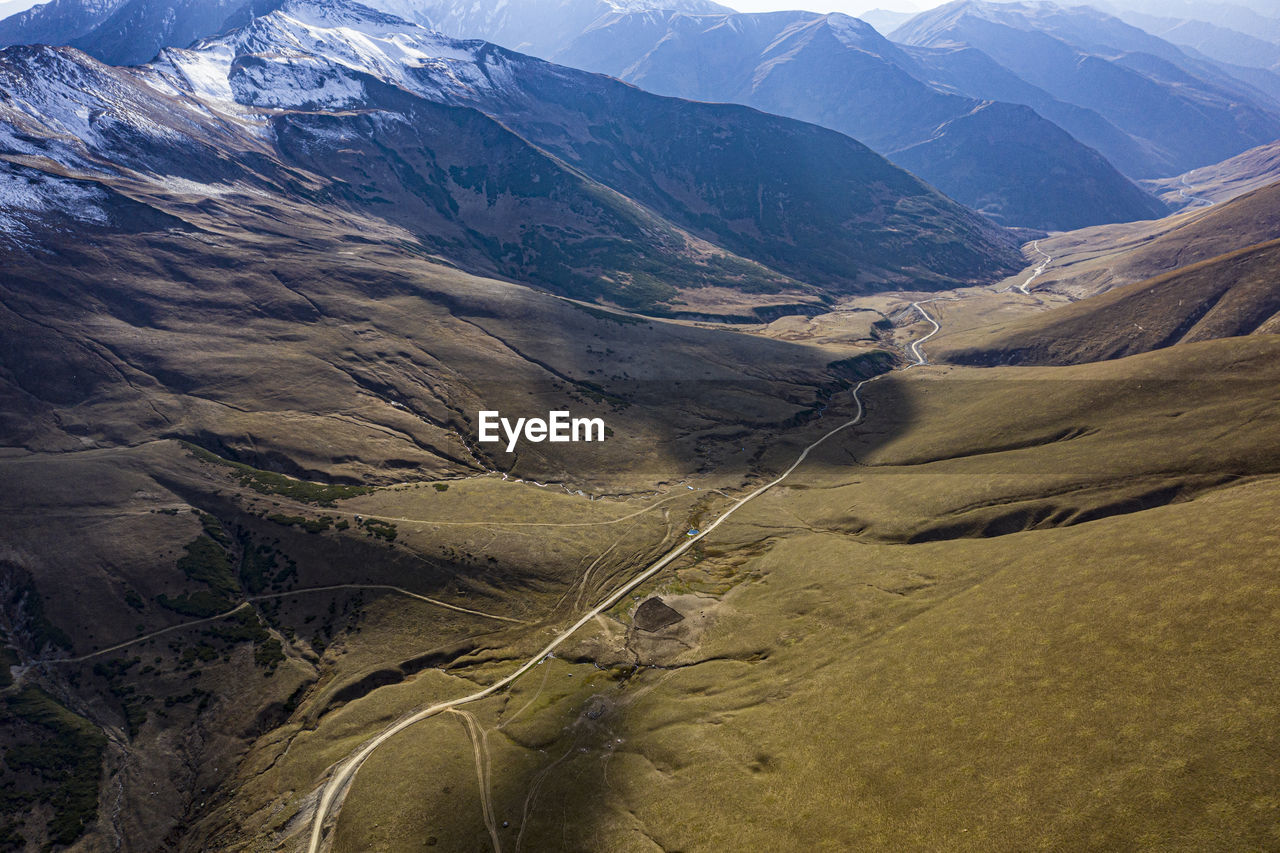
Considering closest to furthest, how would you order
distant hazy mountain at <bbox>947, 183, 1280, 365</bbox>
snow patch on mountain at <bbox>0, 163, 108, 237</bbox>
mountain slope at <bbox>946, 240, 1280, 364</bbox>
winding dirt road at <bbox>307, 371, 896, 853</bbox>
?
winding dirt road at <bbox>307, 371, 896, 853</bbox>, mountain slope at <bbox>946, 240, 1280, 364</bbox>, distant hazy mountain at <bbox>947, 183, 1280, 365</bbox>, snow patch on mountain at <bbox>0, 163, 108, 237</bbox>

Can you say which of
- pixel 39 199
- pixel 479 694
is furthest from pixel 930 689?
pixel 39 199

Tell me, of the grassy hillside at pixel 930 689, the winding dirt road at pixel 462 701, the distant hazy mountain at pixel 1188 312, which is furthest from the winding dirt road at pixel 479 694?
the distant hazy mountain at pixel 1188 312

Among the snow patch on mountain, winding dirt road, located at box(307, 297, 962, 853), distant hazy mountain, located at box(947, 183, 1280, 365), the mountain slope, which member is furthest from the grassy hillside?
the snow patch on mountain

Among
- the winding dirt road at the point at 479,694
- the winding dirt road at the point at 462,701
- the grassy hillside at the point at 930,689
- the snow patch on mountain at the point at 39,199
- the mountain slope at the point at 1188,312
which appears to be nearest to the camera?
the grassy hillside at the point at 930,689

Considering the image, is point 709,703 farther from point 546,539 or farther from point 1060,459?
point 1060,459

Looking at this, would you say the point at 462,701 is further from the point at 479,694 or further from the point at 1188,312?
the point at 1188,312

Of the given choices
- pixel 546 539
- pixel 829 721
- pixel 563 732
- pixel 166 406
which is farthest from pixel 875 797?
pixel 166 406

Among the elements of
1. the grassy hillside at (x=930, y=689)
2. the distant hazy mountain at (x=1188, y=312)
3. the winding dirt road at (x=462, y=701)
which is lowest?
the winding dirt road at (x=462, y=701)

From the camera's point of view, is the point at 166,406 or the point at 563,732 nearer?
the point at 563,732

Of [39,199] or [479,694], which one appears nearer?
[479,694]

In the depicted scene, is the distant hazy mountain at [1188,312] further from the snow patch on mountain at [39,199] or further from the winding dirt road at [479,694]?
the snow patch on mountain at [39,199]

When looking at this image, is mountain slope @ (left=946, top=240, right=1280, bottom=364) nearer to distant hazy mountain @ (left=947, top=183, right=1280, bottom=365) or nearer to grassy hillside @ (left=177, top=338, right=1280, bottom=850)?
distant hazy mountain @ (left=947, top=183, right=1280, bottom=365)
